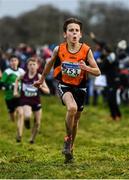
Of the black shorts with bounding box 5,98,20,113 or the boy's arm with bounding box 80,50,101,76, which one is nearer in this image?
the boy's arm with bounding box 80,50,101,76

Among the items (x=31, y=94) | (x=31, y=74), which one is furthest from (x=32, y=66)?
(x=31, y=94)

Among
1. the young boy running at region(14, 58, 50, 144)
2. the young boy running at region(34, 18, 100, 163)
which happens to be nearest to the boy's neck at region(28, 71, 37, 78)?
the young boy running at region(14, 58, 50, 144)

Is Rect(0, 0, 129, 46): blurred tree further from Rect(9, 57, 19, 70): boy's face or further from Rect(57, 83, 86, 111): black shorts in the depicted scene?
Rect(57, 83, 86, 111): black shorts

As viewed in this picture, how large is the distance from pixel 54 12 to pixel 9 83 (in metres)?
98.9

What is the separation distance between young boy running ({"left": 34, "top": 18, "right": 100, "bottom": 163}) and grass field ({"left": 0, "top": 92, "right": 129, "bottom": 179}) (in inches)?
24.8

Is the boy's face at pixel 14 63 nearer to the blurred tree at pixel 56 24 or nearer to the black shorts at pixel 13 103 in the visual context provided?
the black shorts at pixel 13 103

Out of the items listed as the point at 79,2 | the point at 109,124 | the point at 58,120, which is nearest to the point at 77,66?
the point at 109,124

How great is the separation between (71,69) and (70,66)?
0.06 meters

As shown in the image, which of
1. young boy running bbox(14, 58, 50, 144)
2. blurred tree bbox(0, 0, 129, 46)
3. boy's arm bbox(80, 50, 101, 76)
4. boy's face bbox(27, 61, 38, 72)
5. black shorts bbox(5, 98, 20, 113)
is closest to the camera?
boy's arm bbox(80, 50, 101, 76)

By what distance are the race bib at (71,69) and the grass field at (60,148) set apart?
1.46m

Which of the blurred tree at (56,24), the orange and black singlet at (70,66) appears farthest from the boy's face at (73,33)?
the blurred tree at (56,24)

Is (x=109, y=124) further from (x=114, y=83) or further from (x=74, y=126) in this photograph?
(x=74, y=126)

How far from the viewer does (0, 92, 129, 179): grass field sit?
8538mm

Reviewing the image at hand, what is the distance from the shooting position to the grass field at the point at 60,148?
854 centimetres
